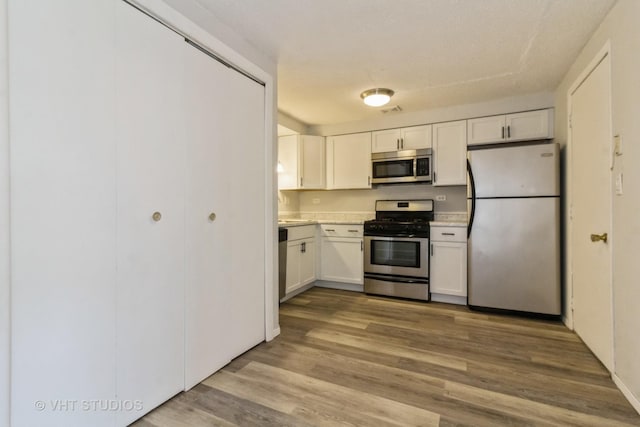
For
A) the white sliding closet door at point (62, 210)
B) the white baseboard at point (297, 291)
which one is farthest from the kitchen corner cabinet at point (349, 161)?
the white sliding closet door at point (62, 210)

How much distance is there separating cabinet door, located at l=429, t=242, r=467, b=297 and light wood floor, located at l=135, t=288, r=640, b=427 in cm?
54

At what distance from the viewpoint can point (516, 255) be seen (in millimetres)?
2887

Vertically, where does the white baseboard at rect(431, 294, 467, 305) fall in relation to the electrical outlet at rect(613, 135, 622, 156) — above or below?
below

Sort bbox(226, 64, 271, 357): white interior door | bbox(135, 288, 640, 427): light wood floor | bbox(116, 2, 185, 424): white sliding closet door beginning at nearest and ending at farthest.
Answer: bbox(116, 2, 185, 424): white sliding closet door → bbox(135, 288, 640, 427): light wood floor → bbox(226, 64, 271, 357): white interior door

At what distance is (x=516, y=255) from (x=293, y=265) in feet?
7.52

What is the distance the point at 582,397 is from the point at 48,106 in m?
2.92

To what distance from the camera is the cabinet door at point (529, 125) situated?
10.4ft

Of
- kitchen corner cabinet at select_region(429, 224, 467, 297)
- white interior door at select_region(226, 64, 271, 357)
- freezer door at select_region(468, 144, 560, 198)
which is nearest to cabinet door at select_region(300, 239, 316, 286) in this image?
white interior door at select_region(226, 64, 271, 357)

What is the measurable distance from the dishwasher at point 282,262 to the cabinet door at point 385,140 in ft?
5.55

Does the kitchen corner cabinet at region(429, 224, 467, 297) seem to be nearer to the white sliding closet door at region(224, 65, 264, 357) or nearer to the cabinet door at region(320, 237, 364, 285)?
the cabinet door at region(320, 237, 364, 285)

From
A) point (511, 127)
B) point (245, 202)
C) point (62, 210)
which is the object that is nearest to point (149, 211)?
point (62, 210)

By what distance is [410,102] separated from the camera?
3434 mm

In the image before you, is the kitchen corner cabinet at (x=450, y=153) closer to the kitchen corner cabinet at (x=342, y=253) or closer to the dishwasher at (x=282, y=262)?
the kitchen corner cabinet at (x=342, y=253)

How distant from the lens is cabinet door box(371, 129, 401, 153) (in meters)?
3.84
